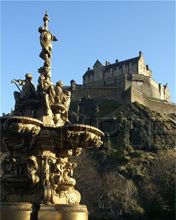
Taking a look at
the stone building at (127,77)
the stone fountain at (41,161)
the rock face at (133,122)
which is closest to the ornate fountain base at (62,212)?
the stone fountain at (41,161)

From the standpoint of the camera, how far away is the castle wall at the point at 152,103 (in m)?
84.3

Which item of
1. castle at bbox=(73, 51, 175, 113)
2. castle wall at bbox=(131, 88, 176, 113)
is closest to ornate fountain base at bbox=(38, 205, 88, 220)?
castle at bbox=(73, 51, 175, 113)

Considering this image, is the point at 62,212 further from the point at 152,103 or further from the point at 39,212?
the point at 152,103

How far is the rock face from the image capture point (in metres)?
69.4

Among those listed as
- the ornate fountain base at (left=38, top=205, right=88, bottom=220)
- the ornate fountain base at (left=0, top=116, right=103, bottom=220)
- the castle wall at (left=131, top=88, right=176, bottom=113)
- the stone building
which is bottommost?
the ornate fountain base at (left=38, top=205, right=88, bottom=220)

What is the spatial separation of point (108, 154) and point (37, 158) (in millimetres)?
50442

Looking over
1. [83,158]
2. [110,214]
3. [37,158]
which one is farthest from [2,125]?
[83,158]

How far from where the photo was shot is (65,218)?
10.8 meters

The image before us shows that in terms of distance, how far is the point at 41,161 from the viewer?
38.1ft

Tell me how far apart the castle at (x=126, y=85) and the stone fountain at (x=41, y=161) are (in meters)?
71.1

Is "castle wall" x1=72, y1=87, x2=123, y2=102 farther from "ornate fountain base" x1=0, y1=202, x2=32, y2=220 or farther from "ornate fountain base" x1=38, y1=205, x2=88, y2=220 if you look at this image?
"ornate fountain base" x1=0, y1=202, x2=32, y2=220

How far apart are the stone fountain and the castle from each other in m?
71.1

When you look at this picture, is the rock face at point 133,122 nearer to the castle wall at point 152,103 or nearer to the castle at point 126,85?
the castle wall at point 152,103

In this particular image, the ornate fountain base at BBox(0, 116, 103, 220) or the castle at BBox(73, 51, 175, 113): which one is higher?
the castle at BBox(73, 51, 175, 113)
